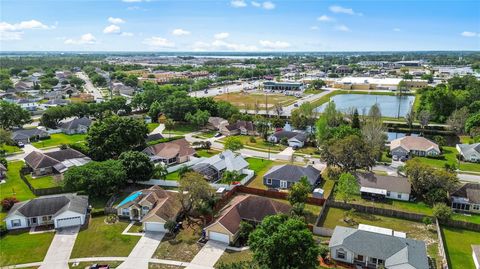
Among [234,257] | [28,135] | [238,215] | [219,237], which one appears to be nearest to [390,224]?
[238,215]

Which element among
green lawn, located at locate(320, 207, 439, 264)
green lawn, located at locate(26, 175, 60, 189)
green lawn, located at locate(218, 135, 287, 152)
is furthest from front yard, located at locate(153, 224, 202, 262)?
green lawn, located at locate(218, 135, 287, 152)

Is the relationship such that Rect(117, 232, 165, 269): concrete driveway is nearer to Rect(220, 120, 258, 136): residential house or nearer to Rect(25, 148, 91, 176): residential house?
Rect(25, 148, 91, 176): residential house

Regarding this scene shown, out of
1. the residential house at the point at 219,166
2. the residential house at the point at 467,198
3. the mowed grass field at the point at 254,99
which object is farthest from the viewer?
the mowed grass field at the point at 254,99

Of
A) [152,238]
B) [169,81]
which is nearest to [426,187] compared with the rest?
[152,238]

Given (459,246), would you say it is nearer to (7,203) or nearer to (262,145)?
(262,145)

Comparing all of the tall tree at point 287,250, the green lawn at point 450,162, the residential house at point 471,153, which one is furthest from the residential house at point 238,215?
the residential house at point 471,153

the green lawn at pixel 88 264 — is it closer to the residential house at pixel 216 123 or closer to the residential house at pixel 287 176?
the residential house at pixel 287 176
